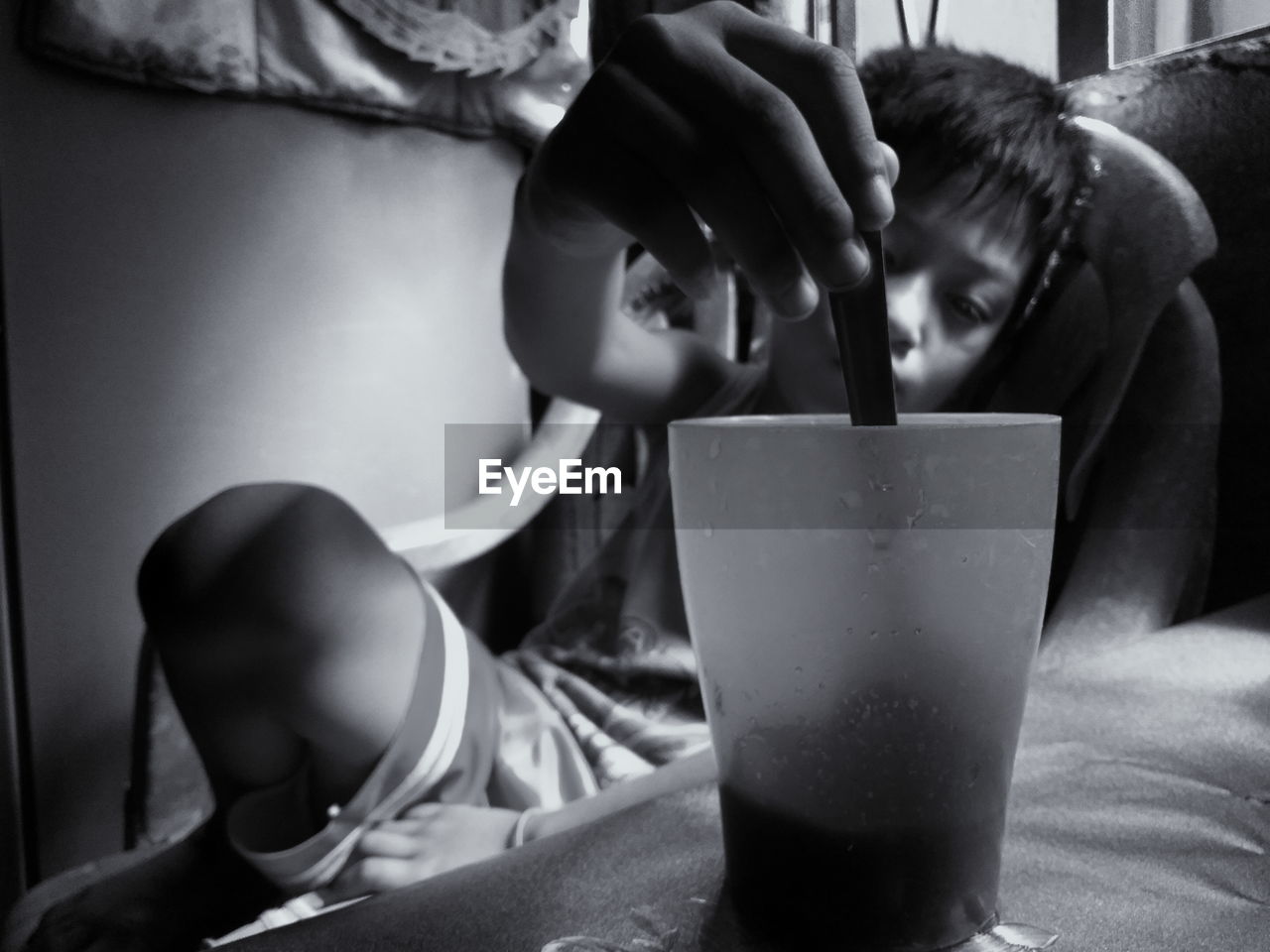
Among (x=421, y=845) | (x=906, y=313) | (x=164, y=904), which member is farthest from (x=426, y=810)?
(x=906, y=313)

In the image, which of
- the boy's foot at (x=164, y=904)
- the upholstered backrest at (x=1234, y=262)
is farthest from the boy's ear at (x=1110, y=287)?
the boy's foot at (x=164, y=904)

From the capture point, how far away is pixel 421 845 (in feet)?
1.51

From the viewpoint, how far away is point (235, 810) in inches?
20.0

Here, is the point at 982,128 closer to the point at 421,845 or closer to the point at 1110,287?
the point at 1110,287

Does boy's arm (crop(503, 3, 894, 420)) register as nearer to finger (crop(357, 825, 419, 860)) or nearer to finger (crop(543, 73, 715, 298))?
finger (crop(543, 73, 715, 298))

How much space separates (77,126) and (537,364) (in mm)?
409

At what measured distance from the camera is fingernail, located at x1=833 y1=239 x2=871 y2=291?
0.66 ft

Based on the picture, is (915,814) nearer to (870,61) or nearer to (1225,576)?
(1225,576)

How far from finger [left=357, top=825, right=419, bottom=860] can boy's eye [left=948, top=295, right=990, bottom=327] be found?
1.75 feet

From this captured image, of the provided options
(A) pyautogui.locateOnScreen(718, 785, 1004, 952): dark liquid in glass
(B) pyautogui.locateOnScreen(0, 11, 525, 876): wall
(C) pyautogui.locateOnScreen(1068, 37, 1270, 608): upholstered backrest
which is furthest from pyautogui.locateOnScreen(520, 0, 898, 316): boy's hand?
(B) pyautogui.locateOnScreen(0, 11, 525, 876): wall

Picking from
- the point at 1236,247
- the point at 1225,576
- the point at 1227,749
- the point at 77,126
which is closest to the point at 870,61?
the point at 1236,247

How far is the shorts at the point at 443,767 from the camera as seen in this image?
0.46 metres

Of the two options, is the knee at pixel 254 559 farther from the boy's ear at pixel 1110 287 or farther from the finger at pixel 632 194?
the boy's ear at pixel 1110 287

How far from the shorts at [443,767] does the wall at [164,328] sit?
0.35 m
